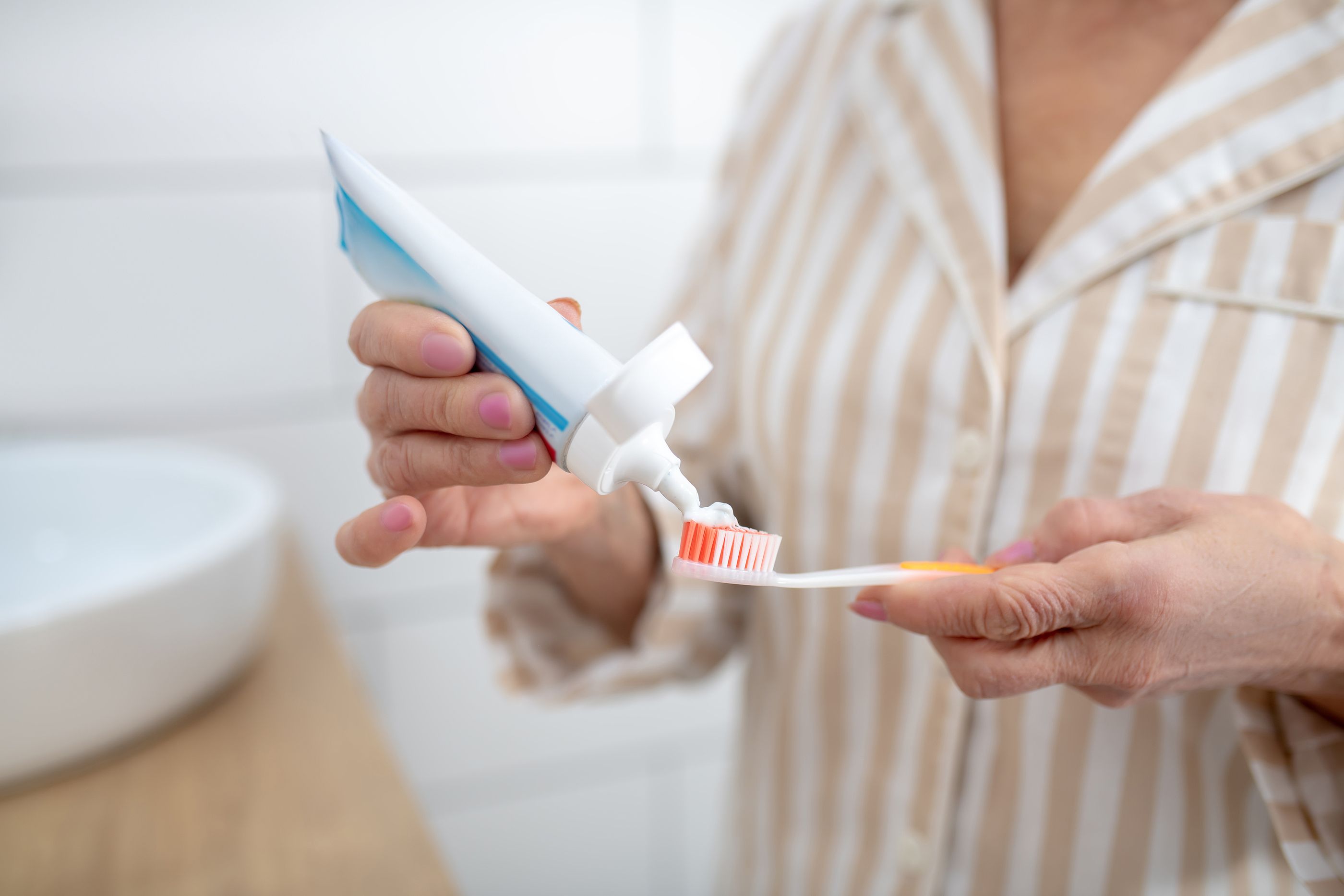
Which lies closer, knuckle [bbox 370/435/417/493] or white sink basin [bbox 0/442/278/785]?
knuckle [bbox 370/435/417/493]

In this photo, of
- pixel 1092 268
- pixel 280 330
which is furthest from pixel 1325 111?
pixel 280 330

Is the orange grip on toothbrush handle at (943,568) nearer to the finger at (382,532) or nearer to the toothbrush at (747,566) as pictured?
the toothbrush at (747,566)

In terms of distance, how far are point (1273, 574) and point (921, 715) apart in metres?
0.17

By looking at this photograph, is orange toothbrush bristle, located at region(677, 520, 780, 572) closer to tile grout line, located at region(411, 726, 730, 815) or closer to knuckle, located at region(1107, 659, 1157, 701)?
knuckle, located at region(1107, 659, 1157, 701)

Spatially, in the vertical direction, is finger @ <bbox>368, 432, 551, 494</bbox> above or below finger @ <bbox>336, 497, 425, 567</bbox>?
above

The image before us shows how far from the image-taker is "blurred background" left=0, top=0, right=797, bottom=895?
0.54 metres

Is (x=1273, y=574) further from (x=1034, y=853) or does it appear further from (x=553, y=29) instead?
(x=553, y=29)

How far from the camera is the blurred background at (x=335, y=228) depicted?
54 cm

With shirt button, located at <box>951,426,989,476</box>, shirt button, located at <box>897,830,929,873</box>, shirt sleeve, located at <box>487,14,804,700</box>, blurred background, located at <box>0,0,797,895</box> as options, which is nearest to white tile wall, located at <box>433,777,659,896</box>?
blurred background, located at <box>0,0,797,895</box>

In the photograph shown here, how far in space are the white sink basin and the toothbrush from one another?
0.82 feet

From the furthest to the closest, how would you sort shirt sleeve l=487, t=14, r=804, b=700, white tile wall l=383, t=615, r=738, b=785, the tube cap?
white tile wall l=383, t=615, r=738, b=785 < shirt sleeve l=487, t=14, r=804, b=700 < the tube cap

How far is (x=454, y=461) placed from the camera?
8.8 inches

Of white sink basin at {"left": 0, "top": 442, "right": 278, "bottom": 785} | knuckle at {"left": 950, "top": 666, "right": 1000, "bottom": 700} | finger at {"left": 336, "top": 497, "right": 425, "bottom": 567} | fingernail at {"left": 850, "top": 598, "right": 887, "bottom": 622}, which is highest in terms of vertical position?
finger at {"left": 336, "top": 497, "right": 425, "bottom": 567}

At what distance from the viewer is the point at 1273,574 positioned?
25 centimetres
